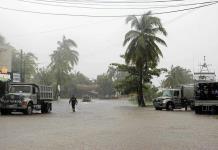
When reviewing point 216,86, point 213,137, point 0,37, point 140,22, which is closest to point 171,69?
point 0,37

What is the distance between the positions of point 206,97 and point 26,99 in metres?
13.7

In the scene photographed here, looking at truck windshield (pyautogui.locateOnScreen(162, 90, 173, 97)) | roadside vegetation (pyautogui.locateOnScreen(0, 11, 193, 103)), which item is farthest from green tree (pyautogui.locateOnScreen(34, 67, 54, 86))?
truck windshield (pyautogui.locateOnScreen(162, 90, 173, 97))

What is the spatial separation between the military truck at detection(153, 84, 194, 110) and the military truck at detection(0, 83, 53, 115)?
432 inches

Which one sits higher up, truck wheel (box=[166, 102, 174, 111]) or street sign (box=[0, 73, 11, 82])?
street sign (box=[0, 73, 11, 82])

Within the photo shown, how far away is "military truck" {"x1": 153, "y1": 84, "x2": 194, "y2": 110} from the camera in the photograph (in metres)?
44.0

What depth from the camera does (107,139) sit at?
610 inches

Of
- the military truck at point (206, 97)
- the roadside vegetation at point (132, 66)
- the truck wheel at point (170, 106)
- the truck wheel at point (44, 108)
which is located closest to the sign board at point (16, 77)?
the roadside vegetation at point (132, 66)

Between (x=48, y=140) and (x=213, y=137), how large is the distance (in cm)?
566

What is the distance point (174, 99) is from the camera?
4428cm

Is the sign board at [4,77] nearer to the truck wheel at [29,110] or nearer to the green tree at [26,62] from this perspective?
the truck wheel at [29,110]

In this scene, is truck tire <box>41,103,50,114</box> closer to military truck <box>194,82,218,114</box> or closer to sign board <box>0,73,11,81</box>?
military truck <box>194,82,218,114</box>

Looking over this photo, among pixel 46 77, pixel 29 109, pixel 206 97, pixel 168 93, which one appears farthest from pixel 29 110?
pixel 46 77

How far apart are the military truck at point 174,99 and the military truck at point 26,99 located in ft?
36.0

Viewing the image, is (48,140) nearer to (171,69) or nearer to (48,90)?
(48,90)
